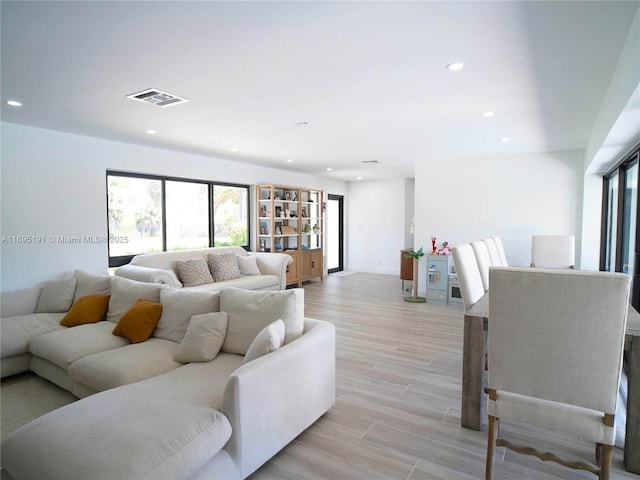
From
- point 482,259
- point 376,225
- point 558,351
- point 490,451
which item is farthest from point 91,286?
point 376,225

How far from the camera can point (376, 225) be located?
9.57 metres

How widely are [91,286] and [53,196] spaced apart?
1349 mm

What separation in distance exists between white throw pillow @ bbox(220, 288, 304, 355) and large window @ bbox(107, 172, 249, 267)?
3303 millimetres

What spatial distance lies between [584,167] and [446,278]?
260cm

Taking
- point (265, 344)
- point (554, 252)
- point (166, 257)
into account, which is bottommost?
point (265, 344)

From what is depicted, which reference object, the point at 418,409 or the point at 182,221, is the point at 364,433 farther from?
the point at 182,221

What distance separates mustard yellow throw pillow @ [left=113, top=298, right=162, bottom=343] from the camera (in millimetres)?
2920

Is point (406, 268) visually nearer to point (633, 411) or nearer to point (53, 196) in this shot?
point (633, 411)

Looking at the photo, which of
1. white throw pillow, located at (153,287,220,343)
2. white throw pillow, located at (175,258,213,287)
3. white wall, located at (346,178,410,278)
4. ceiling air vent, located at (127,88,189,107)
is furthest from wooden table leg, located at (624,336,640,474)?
white wall, located at (346,178,410,278)

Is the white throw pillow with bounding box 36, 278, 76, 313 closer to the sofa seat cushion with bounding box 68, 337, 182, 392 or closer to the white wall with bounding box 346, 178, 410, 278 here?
the sofa seat cushion with bounding box 68, 337, 182, 392

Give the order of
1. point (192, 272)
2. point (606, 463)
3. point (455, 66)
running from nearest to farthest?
point (606, 463)
point (455, 66)
point (192, 272)

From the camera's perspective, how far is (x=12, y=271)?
13.1ft

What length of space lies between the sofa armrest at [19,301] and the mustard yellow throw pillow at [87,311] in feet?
2.19

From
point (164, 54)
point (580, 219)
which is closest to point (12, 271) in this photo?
point (164, 54)
